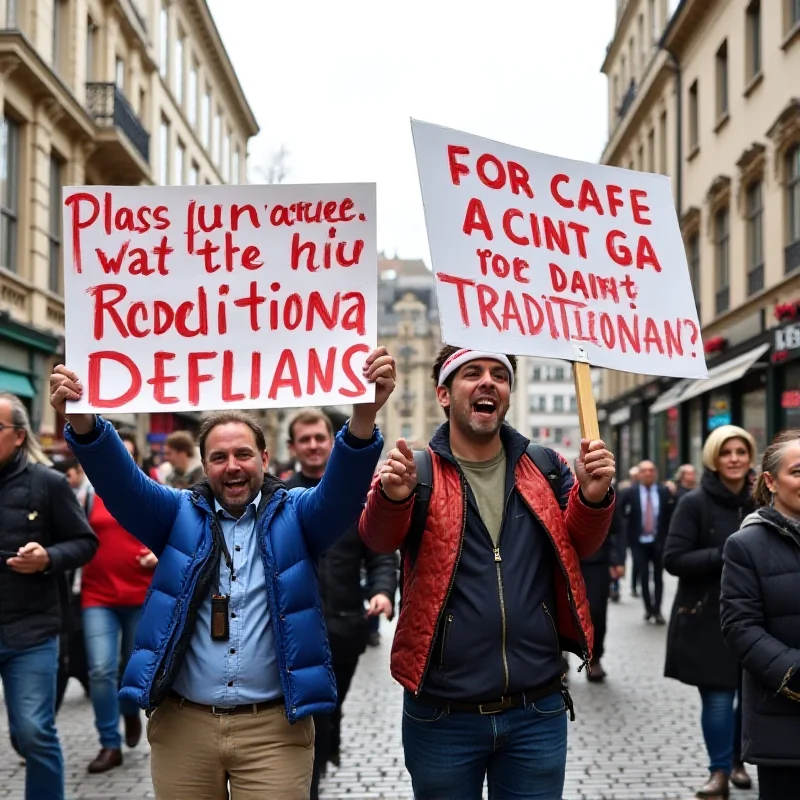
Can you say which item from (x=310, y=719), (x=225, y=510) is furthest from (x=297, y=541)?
(x=310, y=719)

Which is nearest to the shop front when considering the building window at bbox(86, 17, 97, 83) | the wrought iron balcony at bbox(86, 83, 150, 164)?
the wrought iron balcony at bbox(86, 83, 150, 164)

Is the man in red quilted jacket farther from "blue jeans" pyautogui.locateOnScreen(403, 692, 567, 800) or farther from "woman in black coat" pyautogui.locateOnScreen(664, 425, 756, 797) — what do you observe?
"woman in black coat" pyautogui.locateOnScreen(664, 425, 756, 797)

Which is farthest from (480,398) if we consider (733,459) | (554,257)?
(733,459)

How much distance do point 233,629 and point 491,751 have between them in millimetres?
860

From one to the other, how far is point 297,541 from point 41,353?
55.4ft

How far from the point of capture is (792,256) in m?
17.8

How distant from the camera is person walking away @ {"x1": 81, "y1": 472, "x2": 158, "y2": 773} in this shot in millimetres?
6188

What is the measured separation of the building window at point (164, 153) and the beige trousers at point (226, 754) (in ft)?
93.2

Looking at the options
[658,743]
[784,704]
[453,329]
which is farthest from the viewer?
[658,743]

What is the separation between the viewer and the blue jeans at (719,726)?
216 inches

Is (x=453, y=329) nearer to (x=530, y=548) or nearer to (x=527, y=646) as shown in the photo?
(x=530, y=548)

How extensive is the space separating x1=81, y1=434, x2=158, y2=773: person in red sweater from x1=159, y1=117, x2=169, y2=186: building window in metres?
25.2

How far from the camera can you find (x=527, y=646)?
3299mm

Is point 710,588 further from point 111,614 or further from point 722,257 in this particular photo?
point 722,257
